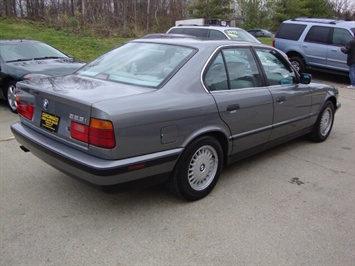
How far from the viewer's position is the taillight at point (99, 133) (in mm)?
2756

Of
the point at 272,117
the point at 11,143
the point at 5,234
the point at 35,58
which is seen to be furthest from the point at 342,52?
the point at 5,234

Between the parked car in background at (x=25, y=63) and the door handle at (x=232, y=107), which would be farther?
the parked car in background at (x=25, y=63)

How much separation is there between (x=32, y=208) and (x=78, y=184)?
23.2 inches

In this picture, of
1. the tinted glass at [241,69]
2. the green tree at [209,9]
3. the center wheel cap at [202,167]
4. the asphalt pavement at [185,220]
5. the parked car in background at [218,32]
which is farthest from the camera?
the green tree at [209,9]

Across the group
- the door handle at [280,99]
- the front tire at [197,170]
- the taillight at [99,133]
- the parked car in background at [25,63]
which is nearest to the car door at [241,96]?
the door handle at [280,99]

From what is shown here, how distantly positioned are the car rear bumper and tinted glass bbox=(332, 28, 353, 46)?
9882 mm

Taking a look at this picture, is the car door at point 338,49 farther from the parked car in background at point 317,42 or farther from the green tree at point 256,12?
the green tree at point 256,12

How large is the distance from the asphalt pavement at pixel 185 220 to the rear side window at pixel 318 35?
8231mm

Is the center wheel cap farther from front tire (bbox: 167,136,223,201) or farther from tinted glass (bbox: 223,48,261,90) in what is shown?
tinted glass (bbox: 223,48,261,90)

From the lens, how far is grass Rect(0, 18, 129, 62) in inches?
524

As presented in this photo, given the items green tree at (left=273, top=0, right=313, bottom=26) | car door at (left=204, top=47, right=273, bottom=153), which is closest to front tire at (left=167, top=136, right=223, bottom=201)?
car door at (left=204, top=47, right=273, bottom=153)

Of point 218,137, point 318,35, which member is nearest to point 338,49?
point 318,35

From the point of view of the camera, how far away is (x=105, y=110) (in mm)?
2756

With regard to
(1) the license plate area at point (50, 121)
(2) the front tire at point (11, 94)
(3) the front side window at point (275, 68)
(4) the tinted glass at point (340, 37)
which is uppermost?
(4) the tinted glass at point (340, 37)
